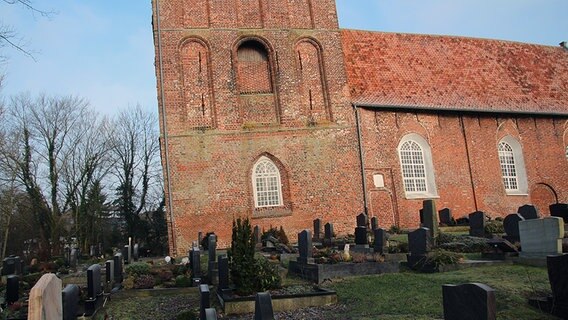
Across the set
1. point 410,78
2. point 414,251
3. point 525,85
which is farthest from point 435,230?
point 525,85

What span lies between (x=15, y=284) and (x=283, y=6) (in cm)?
1515

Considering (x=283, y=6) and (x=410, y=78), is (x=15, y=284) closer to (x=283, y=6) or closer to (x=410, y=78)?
(x=283, y=6)

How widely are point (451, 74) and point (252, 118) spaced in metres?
10.1

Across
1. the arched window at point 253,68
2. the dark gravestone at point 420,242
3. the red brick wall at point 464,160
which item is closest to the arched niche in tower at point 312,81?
the arched window at point 253,68

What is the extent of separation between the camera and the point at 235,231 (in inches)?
361

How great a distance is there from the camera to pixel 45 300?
318 cm

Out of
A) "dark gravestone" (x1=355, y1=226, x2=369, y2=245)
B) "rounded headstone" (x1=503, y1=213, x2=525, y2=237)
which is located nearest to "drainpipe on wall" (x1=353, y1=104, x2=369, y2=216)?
"dark gravestone" (x1=355, y1=226, x2=369, y2=245)

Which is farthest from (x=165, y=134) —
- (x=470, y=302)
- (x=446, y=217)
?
(x=470, y=302)

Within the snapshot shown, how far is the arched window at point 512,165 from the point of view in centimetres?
2297

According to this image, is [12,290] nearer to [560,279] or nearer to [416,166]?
[560,279]

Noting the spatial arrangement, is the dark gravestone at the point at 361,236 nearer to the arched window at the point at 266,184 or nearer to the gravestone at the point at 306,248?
the gravestone at the point at 306,248

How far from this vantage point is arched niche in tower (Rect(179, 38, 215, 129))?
19.2 metres

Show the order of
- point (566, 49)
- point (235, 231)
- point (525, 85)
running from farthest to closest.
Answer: point (566, 49)
point (525, 85)
point (235, 231)

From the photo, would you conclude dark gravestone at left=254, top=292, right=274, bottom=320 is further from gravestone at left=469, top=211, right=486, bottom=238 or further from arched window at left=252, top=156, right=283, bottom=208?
arched window at left=252, top=156, right=283, bottom=208
